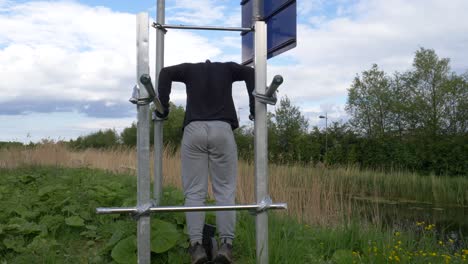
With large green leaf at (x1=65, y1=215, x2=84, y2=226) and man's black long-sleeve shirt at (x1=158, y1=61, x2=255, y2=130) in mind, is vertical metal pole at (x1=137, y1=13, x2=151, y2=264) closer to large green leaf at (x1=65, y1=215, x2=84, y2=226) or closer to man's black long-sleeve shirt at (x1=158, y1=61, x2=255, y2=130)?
man's black long-sleeve shirt at (x1=158, y1=61, x2=255, y2=130)

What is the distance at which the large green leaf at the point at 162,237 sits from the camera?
12.0 ft

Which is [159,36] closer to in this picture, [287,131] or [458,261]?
[458,261]

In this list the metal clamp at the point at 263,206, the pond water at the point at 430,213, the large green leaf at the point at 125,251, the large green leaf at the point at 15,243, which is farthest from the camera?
the pond water at the point at 430,213

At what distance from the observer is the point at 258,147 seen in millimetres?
2957

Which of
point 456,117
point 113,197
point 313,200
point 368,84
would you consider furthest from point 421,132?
point 113,197

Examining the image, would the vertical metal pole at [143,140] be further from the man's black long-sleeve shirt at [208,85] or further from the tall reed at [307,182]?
the tall reed at [307,182]

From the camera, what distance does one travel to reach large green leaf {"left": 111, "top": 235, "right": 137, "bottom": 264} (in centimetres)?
360

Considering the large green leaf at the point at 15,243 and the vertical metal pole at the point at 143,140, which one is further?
the large green leaf at the point at 15,243

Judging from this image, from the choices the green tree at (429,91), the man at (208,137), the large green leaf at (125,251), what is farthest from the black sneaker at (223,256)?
the green tree at (429,91)

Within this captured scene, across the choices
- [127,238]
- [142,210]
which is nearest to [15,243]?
[127,238]

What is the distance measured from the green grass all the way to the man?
0.51m

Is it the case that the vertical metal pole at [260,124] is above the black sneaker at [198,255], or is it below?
above

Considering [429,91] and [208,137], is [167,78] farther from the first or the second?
[429,91]

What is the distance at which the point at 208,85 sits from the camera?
347 cm
